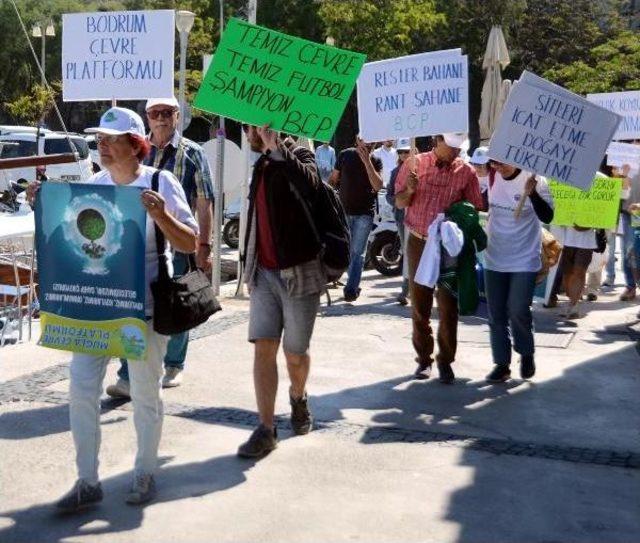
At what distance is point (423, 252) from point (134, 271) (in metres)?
3.24

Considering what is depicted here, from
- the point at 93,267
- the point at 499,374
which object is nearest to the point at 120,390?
the point at 93,267

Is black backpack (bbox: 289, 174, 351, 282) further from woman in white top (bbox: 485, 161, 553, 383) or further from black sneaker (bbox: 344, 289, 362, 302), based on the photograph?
black sneaker (bbox: 344, 289, 362, 302)

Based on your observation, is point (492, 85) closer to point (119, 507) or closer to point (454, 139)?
point (454, 139)

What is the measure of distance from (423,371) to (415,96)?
6.43ft

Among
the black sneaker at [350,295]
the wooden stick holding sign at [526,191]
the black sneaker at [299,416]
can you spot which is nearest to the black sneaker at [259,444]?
the black sneaker at [299,416]

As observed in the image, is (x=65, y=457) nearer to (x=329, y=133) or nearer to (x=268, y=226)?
(x=268, y=226)

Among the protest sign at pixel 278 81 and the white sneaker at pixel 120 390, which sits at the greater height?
the protest sign at pixel 278 81

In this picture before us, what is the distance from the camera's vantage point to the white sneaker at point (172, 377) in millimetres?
7527

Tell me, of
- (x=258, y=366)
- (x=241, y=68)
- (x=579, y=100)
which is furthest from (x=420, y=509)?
(x=579, y=100)

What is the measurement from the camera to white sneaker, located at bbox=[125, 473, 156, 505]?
5121 millimetres

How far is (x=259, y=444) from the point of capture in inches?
233

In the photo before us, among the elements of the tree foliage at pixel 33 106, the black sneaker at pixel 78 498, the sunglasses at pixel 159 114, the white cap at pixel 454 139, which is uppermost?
the tree foliage at pixel 33 106

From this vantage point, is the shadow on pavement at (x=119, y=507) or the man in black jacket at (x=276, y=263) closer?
the shadow on pavement at (x=119, y=507)

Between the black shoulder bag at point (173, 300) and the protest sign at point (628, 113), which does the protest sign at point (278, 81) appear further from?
the protest sign at point (628, 113)
